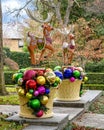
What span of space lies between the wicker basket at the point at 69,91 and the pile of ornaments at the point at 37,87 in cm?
245

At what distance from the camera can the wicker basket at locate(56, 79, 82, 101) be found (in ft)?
31.9

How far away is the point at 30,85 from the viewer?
7027mm

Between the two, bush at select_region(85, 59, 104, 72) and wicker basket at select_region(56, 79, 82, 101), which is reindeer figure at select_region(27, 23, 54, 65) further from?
bush at select_region(85, 59, 104, 72)

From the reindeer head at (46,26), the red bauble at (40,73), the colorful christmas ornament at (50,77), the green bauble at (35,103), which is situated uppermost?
the reindeer head at (46,26)

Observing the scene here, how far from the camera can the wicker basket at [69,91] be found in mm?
9734

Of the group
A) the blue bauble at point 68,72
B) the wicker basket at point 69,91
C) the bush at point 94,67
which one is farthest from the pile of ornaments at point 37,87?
the bush at point 94,67

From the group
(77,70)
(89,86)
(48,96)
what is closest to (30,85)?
(48,96)

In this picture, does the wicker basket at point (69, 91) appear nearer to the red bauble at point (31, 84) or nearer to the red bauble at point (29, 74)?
the red bauble at point (29, 74)

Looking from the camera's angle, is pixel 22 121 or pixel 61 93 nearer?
pixel 22 121

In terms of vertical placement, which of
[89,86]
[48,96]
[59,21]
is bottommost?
[89,86]

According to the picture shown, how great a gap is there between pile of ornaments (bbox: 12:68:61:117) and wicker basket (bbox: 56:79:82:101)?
245 cm

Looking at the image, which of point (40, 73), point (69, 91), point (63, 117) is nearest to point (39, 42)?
point (40, 73)

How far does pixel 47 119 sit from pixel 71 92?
2.77 m

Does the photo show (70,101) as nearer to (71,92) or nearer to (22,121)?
(71,92)
